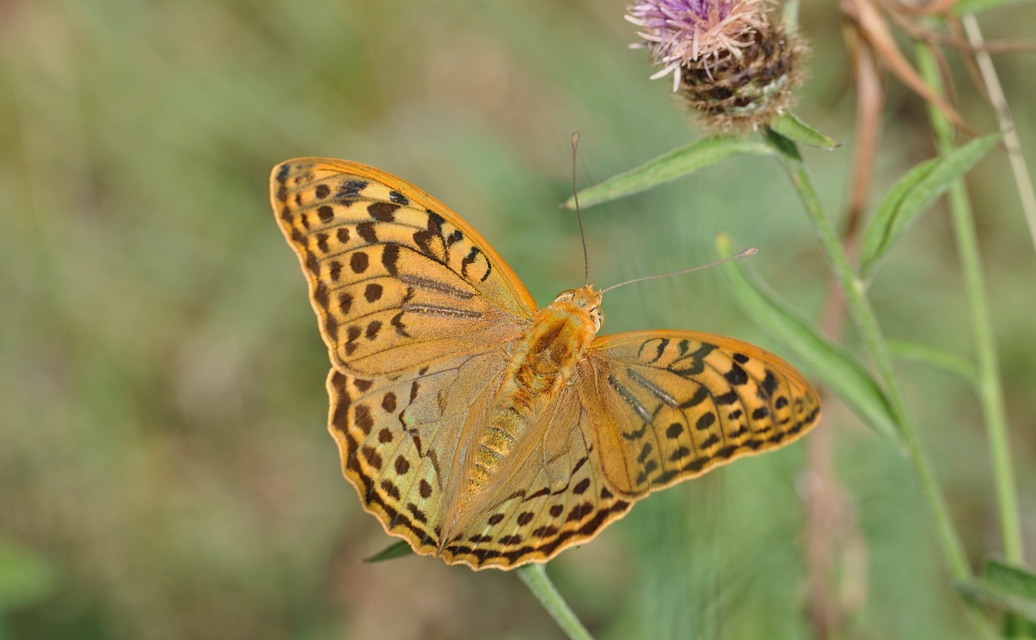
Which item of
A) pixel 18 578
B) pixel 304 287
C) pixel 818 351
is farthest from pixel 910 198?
pixel 304 287

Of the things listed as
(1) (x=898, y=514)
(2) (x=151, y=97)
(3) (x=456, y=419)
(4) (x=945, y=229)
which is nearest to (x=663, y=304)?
(3) (x=456, y=419)

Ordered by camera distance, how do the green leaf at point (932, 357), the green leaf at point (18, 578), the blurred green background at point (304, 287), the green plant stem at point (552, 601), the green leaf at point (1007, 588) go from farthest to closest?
the blurred green background at point (304, 287)
the green leaf at point (18, 578)
the green leaf at point (932, 357)
the green leaf at point (1007, 588)
the green plant stem at point (552, 601)

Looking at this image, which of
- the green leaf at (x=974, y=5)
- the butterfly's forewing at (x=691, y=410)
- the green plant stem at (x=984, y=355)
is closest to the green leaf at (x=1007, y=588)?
the green plant stem at (x=984, y=355)

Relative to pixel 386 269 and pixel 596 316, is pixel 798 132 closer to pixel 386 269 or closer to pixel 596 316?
pixel 596 316

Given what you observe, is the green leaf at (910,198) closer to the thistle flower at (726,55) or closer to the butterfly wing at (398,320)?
the thistle flower at (726,55)

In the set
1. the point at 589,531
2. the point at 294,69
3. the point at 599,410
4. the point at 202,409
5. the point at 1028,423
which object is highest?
the point at 294,69

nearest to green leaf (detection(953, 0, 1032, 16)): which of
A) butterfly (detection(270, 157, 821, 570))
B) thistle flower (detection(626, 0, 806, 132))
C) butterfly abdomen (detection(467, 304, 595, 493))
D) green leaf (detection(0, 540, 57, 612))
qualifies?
thistle flower (detection(626, 0, 806, 132))

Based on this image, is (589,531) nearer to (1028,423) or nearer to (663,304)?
(663,304)
